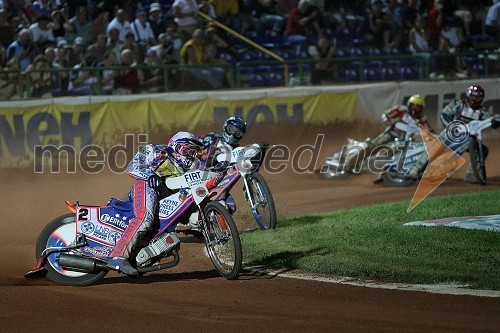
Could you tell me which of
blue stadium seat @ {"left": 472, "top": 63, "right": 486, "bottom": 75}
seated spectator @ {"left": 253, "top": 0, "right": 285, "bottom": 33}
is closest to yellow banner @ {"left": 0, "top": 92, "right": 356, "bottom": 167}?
seated spectator @ {"left": 253, "top": 0, "right": 285, "bottom": 33}

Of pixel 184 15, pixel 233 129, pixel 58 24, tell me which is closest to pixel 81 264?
pixel 233 129

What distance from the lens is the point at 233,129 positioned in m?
12.6

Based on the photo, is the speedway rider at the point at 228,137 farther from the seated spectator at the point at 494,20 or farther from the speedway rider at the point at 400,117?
the seated spectator at the point at 494,20

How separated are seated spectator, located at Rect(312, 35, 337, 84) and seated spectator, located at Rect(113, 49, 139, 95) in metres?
4.21

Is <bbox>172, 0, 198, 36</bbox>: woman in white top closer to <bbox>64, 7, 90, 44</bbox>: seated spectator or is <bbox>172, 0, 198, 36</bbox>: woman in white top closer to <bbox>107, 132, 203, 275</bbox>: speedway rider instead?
<bbox>64, 7, 90, 44</bbox>: seated spectator

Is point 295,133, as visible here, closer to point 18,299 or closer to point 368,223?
point 368,223

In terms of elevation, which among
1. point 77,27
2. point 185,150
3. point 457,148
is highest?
point 77,27

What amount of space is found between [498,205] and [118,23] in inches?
355

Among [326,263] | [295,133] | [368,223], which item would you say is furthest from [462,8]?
[326,263]

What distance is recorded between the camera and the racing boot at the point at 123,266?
29.7ft

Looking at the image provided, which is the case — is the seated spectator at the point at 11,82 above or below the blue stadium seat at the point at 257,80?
above

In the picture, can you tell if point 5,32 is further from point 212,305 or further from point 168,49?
point 212,305

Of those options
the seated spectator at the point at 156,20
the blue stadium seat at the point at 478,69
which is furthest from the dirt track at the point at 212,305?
the blue stadium seat at the point at 478,69

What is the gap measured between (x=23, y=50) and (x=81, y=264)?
30.7 feet
